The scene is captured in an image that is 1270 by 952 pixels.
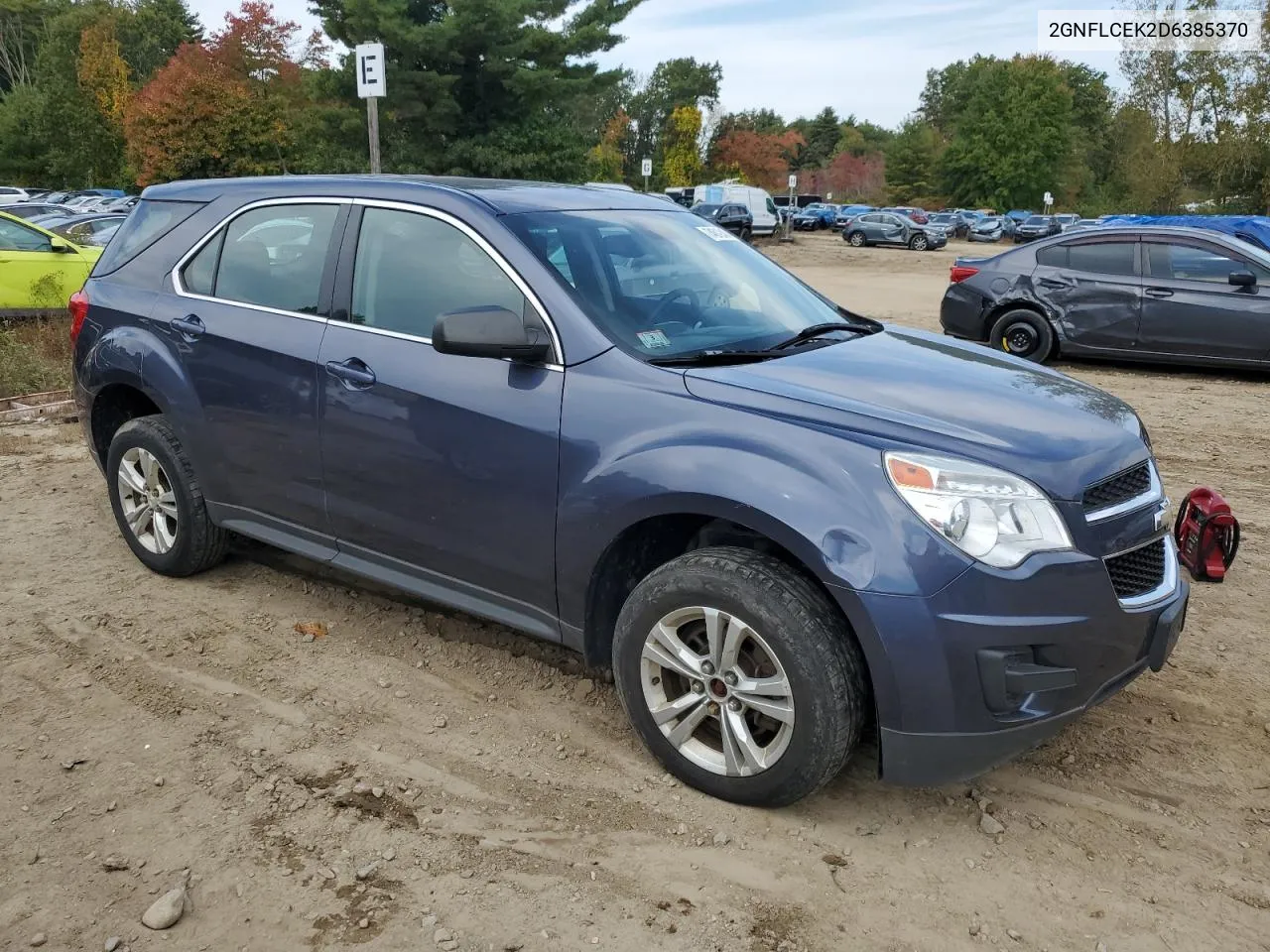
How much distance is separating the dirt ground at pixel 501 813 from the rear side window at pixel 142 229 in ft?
5.22

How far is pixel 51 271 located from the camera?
Result: 11125 mm

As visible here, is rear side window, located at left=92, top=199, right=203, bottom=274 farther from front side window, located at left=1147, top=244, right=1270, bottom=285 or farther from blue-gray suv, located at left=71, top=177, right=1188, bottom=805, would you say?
front side window, located at left=1147, top=244, right=1270, bottom=285

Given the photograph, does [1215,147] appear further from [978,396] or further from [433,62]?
[978,396]

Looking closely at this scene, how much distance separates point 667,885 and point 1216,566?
3321 mm

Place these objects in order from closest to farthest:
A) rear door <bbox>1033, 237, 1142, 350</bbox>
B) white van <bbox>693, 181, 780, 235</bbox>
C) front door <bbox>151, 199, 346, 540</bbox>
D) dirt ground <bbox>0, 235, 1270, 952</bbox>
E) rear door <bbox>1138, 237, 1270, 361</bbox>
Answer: dirt ground <bbox>0, 235, 1270, 952</bbox> → front door <bbox>151, 199, 346, 540</bbox> → rear door <bbox>1138, 237, 1270, 361</bbox> → rear door <bbox>1033, 237, 1142, 350</bbox> → white van <bbox>693, 181, 780, 235</bbox>

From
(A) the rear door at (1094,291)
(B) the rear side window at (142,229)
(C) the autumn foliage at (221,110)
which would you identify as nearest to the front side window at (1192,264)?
(A) the rear door at (1094,291)

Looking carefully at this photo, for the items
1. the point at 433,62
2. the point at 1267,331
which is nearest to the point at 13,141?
the point at 433,62

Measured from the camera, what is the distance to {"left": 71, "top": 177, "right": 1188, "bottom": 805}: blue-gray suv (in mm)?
2781

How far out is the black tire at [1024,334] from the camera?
10969 millimetres

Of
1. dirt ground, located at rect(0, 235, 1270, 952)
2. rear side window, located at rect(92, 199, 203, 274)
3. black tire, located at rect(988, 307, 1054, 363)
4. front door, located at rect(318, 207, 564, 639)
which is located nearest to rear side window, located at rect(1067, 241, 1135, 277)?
black tire, located at rect(988, 307, 1054, 363)

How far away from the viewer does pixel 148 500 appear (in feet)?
15.8

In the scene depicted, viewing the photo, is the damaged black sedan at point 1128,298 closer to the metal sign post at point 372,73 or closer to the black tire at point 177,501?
the metal sign post at point 372,73

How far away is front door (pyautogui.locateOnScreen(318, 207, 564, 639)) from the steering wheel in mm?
431

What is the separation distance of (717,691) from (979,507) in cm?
91
